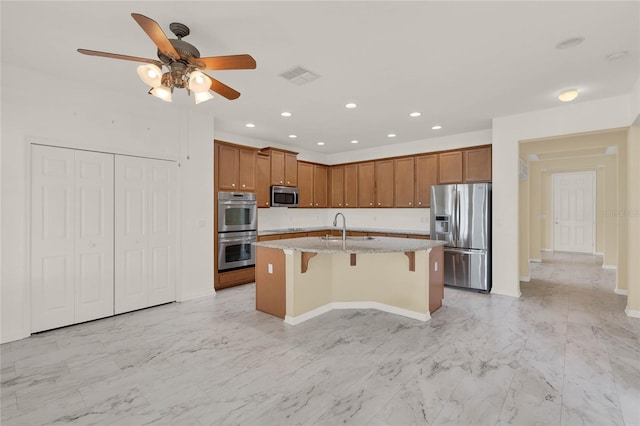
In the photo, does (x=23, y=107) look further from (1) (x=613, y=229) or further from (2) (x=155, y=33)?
(1) (x=613, y=229)

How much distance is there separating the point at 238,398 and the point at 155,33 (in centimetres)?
244

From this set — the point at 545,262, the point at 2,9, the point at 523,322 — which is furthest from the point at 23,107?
the point at 545,262

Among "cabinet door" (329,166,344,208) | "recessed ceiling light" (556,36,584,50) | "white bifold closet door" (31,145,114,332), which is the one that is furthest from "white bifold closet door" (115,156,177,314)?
"recessed ceiling light" (556,36,584,50)

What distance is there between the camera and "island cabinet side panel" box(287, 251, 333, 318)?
352 centimetres

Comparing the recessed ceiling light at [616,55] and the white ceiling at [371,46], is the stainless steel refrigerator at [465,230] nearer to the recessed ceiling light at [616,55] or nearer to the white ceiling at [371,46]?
the white ceiling at [371,46]

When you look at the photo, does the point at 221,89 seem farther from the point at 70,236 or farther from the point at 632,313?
the point at 632,313

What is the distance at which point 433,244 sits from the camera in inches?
147

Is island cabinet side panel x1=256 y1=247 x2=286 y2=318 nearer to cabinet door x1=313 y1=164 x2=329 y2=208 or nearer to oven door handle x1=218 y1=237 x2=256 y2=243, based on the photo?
oven door handle x1=218 y1=237 x2=256 y2=243

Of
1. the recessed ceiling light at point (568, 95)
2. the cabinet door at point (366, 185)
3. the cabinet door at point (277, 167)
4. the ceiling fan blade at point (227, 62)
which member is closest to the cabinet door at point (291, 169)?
the cabinet door at point (277, 167)

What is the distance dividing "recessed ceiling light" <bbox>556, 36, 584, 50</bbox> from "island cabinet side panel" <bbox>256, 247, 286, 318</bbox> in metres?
3.30

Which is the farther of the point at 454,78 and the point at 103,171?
the point at 103,171

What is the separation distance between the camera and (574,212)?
877 cm

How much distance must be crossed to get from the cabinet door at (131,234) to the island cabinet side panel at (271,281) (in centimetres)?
152

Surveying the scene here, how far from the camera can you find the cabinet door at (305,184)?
22.3ft
